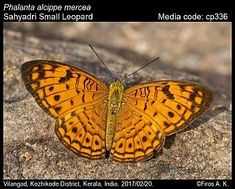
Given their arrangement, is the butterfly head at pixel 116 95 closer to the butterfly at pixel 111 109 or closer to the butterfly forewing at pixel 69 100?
the butterfly at pixel 111 109

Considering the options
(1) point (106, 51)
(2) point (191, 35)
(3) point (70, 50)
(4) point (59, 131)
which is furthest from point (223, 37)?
(4) point (59, 131)

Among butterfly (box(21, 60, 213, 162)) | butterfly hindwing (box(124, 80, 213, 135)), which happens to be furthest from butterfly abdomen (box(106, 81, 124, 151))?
butterfly hindwing (box(124, 80, 213, 135))

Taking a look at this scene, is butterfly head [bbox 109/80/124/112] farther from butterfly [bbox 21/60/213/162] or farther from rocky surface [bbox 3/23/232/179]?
rocky surface [bbox 3/23/232/179]

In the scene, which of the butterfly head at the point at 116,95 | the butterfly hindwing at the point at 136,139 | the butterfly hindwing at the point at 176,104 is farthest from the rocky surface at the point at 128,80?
the butterfly head at the point at 116,95

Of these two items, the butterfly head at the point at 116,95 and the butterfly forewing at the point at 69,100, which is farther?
the butterfly head at the point at 116,95

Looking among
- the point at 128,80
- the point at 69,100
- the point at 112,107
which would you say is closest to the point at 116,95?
the point at 112,107

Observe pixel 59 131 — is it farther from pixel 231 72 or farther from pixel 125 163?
pixel 231 72

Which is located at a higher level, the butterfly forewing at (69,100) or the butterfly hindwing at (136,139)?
the butterfly forewing at (69,100)
